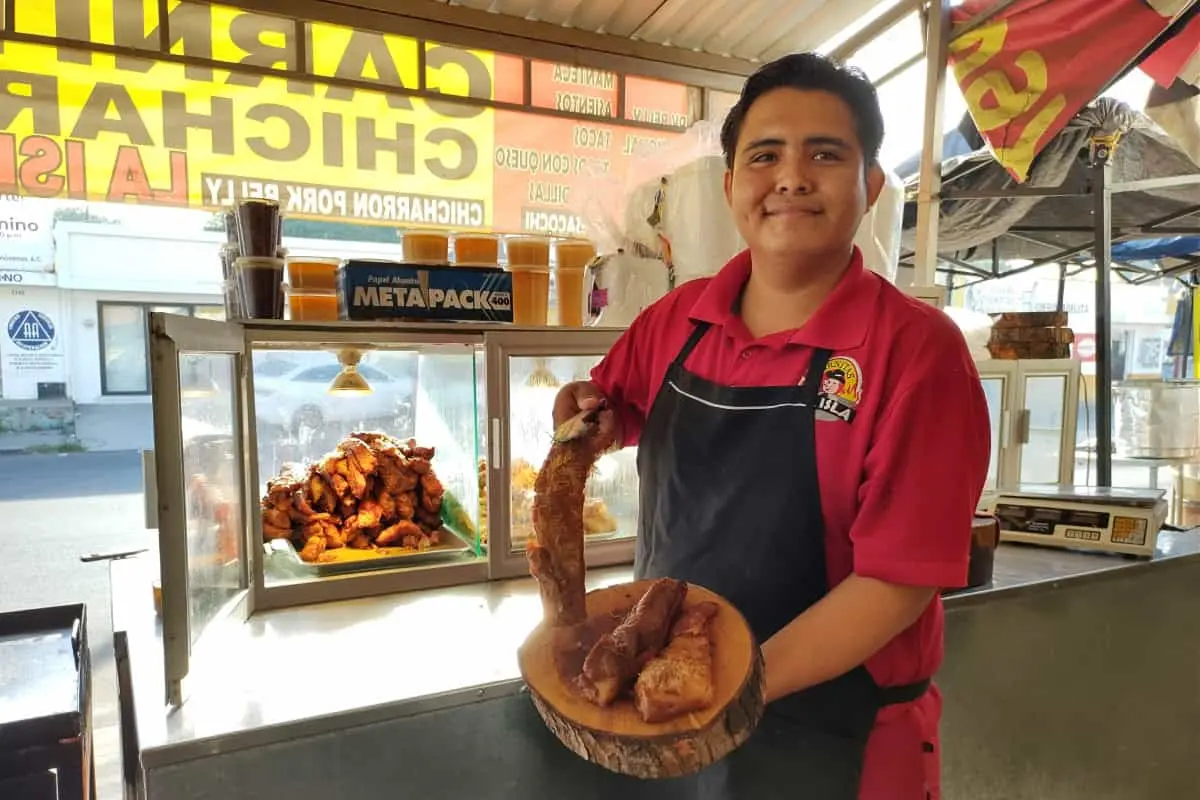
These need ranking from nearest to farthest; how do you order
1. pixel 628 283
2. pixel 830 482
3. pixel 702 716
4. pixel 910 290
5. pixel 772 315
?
pixel 702 716, pixel 830 482, pixel 772 315, pixel 628 283, pixel 910 290

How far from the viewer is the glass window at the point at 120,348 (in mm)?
7895

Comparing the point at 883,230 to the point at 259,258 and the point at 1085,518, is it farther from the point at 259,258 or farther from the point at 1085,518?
the point at 259,258

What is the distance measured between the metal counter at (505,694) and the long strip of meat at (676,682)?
1.82 feet

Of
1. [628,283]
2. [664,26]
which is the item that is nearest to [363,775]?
[628,283]

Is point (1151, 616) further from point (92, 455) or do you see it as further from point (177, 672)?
point (92, 455)

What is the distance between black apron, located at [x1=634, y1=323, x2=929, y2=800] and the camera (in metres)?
1.01

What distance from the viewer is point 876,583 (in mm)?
874

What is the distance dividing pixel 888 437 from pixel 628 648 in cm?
40

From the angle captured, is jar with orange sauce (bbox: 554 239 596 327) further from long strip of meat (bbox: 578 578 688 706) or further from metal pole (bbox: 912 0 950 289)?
metal pole (bbox: 912 0 950 289)

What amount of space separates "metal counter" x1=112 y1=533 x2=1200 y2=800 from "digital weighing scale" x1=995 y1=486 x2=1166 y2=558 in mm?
45

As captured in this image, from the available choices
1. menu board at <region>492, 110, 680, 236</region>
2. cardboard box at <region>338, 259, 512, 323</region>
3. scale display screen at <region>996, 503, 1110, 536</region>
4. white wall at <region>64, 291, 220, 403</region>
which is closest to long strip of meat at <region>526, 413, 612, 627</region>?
cardboard box at <region>338, 259, 512, 323</region>

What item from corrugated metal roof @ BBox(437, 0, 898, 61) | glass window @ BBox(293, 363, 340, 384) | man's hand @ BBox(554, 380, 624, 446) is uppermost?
corrugated metal roof @ BBox(437, 0, 898, 61)

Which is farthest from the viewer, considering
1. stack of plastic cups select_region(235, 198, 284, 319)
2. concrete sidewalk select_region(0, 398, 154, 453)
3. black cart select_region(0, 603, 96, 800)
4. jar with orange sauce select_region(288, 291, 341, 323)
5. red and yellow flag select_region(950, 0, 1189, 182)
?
concrete sidewalk select_region(0, 398, 154, 453)

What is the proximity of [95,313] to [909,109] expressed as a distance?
329 inches
